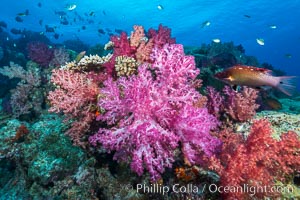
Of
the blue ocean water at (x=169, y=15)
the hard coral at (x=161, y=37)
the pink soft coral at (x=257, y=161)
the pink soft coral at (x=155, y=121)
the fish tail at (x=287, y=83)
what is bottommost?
the pink soft coral at (x=257, y=161)

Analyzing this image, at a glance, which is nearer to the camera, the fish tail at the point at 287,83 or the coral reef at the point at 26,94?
the fish tail at the point at 287,83

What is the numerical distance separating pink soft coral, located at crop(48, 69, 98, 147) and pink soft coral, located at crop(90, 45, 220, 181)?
3.28 ft

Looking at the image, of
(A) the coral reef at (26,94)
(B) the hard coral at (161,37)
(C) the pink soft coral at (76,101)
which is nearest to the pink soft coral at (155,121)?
(C) the pink soft coral at (76,101)

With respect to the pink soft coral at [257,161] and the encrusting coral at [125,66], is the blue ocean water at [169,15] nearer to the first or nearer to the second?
the encrusting coral at [125,66]

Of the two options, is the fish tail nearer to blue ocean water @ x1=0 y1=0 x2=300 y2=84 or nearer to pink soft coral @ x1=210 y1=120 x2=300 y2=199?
pink soft coral @ x1=210 y1=120 x2=300 y2=199

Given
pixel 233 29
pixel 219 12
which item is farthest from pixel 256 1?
pixel 233 29

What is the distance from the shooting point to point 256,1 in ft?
128

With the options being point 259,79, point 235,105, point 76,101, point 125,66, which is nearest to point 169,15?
point 125,66

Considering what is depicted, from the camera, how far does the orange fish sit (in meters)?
3.06

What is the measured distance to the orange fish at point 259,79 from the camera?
10.0ft

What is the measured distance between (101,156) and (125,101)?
1.60 m

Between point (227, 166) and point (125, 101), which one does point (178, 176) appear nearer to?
point (227, 166)

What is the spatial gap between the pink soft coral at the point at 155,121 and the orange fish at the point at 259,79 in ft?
2.03

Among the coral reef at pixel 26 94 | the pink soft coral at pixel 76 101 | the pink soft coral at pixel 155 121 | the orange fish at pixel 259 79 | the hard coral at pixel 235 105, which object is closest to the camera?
the pink soft coral at pixel 155 121
